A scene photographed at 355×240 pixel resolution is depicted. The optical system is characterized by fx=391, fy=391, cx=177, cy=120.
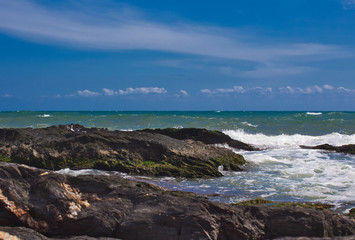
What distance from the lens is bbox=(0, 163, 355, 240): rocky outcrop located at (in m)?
4.56

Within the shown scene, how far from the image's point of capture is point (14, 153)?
13.9 metres

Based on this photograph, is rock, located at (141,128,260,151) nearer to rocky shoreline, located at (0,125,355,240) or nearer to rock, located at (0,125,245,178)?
rock, located at (0,125,245,178)

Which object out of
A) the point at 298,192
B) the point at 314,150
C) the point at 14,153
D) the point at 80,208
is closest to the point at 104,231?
the point at 80,208

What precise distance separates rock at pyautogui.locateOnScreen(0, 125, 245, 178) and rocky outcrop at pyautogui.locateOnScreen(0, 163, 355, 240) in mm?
7725

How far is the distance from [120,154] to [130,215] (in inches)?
368

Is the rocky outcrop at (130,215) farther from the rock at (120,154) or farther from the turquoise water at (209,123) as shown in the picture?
the turquoise water at (209,123)

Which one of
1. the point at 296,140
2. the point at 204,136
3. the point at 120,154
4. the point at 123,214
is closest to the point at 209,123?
the point at 296,140

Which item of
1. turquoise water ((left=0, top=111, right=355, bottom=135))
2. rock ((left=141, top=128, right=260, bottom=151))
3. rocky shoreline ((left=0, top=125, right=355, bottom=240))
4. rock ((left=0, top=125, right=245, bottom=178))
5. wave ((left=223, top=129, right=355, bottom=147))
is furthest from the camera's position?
turquoise water ((left=0, top=111, right=355, bottom=135))

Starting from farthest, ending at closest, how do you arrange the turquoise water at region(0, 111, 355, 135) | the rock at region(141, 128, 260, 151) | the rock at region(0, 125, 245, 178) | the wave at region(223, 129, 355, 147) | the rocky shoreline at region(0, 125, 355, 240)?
the turquoise water at region(0, 111, 355, 135), the wave at region(223, 129, 355, 147), the rock at region(141, 128, 260, 151), the rock at region(0, 125, 245, 178), the rocky shoreline at region(0, 125, 355, 240)

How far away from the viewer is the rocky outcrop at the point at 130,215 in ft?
15.0

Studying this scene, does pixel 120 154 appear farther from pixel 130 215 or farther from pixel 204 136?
pixel 130 215

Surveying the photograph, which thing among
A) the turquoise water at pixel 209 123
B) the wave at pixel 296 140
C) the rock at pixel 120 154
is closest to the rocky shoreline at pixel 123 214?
the rock at pixel 120 154

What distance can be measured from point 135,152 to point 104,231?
375 inches

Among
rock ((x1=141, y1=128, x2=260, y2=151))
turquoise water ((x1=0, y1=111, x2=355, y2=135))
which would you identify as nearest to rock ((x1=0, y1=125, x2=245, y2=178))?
rock ((x1=141, y1=128, x2=260, y2=151))
